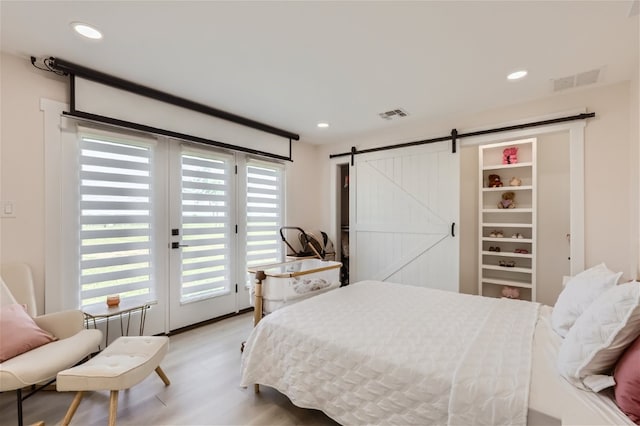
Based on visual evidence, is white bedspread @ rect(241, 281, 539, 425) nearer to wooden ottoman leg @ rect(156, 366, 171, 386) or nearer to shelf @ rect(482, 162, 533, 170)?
wooden ottoman leg @ rect(156, 366, 171, 386)

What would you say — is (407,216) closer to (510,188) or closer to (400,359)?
(510,188)

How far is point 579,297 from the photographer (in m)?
1.64

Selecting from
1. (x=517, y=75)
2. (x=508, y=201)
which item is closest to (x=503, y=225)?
(x=508, y=201)

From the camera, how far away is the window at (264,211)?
391 centimetres

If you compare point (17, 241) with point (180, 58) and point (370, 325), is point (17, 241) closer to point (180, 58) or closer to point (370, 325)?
point (180, 58)

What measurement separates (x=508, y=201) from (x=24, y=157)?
17.6ft

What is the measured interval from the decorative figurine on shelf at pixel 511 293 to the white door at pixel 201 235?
147 inches

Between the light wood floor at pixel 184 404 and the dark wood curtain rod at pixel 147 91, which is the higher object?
the dark wood curtain rod at pixel 147 91

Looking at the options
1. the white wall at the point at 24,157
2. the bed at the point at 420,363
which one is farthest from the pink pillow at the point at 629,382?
the white wall at the point at 24,157

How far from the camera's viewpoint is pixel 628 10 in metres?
1.72

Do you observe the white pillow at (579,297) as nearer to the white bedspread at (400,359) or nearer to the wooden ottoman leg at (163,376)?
the white bedspread at (400,359)

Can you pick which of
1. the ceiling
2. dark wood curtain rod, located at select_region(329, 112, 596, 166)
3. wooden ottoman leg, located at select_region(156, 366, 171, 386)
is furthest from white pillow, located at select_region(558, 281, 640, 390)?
wooden ottoman leg, located at select_region(156, 366, 171, 386)

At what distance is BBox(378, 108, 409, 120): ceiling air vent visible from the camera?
3457 mm

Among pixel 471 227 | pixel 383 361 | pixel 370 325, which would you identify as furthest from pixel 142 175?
pixel 471 227
